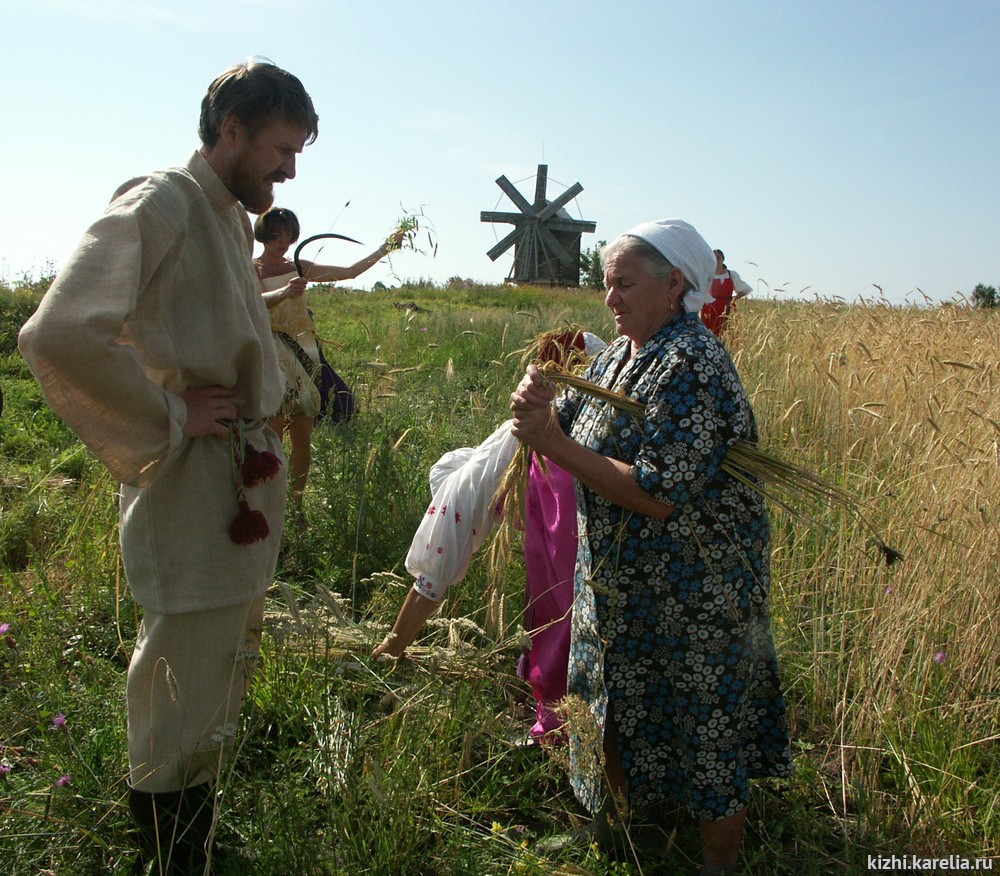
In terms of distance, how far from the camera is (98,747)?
2.12 meters

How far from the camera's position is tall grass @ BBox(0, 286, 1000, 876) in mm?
1938

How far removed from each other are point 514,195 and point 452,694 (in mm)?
31718

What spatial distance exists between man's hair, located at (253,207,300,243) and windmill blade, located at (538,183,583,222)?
91.7 ft

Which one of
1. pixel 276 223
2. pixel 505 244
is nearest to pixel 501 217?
pixel 505 244

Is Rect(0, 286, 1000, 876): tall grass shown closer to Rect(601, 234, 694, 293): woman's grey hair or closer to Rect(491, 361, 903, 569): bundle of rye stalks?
Rect(491, 361, 903, 569): bundle of rye stalks

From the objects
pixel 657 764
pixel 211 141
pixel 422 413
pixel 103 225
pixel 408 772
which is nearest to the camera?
pixel 103 225

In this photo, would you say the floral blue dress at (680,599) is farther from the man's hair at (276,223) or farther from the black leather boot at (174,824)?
the man's hair at (276,223)

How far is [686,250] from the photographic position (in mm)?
2137

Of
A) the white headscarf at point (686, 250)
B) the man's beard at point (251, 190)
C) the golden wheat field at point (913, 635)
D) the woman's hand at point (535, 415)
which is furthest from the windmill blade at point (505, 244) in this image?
the man's beard at point (251, 190)

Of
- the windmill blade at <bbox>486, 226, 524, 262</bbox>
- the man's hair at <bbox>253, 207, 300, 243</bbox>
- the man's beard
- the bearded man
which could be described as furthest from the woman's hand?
the windmill blade at <bbox>486, 226, 524, 262</bbox>

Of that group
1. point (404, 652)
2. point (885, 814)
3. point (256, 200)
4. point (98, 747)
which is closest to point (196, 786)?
point (98, 747)

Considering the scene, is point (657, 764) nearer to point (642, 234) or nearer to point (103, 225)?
point (642, 234)

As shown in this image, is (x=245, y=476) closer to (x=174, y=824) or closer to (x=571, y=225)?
(x=174, y=824)

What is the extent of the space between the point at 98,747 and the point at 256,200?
1.46 metres
